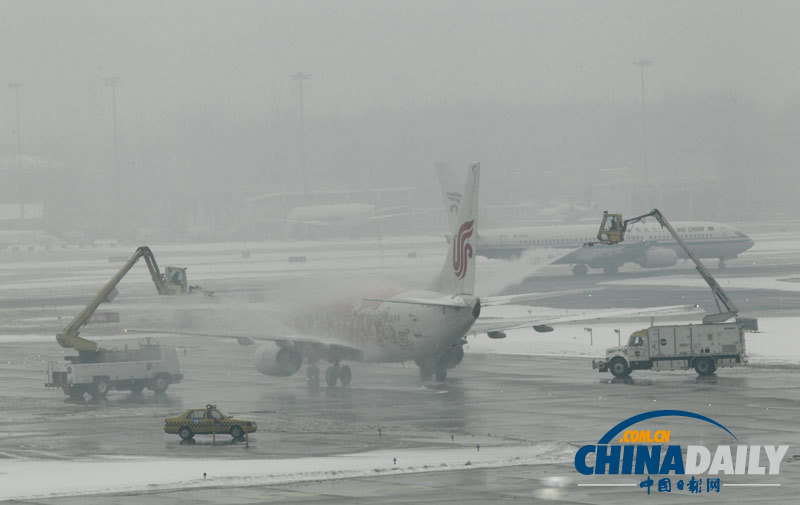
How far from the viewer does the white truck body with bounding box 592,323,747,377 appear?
203 feet

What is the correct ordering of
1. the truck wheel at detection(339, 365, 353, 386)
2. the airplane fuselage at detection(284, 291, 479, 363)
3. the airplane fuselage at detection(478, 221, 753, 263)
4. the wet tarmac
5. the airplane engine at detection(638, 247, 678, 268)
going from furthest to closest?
the airplane fuselage at detection(478, 221, 753, 263), the airplane engine at detection(638, 247, 678, 268), the truck wheel at detection(339, 365, 353, 386), the airplane fuselage at detection(284, 291, 479, 363), the wet tarmac

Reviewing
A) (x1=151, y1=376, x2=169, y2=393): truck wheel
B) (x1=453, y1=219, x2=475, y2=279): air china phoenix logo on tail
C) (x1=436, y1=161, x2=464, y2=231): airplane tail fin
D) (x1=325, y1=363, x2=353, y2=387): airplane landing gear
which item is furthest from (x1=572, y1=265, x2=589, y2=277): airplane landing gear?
(x1=151, y1=376, x2=169, y2=393): truck wheel

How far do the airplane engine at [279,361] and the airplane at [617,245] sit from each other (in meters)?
71.1

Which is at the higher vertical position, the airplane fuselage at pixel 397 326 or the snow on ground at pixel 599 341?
the airplane fuselage at pixel 397 326

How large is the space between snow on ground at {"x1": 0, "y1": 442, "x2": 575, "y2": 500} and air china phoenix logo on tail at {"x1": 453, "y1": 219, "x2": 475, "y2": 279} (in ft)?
57.0

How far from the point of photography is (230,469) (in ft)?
124

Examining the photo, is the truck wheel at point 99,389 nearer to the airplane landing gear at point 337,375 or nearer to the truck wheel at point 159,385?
the truck wheel at point 159,385

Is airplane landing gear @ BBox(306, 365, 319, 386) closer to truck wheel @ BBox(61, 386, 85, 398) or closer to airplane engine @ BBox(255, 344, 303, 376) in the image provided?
airplane engine @ BBox(255, 344, 303, 376)

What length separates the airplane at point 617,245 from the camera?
134 metres

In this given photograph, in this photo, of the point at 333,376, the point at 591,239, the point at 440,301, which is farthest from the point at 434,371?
the point at 591,239

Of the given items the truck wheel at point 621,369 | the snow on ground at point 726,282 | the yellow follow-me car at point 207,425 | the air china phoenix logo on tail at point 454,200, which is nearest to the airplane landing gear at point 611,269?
the snow on ground at point 726,282

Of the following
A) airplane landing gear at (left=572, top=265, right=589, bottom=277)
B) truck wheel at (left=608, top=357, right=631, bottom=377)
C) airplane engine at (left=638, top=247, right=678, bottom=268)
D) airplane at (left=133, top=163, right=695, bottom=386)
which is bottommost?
truck wheel at (left=608, top=357, right=631, bottom=377)

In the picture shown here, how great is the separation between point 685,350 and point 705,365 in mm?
1159

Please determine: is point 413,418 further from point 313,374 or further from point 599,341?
point 599,341
